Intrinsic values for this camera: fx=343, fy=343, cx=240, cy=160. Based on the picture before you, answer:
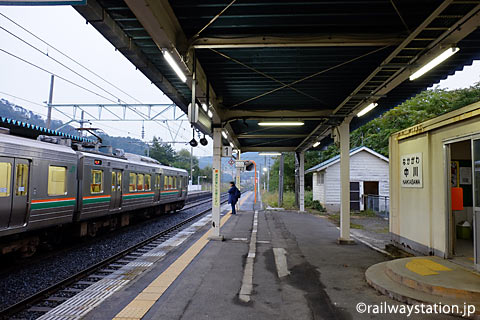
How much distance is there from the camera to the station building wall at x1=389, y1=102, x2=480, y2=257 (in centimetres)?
A: 597

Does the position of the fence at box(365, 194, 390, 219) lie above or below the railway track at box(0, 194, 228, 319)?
above

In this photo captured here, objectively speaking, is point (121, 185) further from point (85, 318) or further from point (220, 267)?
point (85, 318)

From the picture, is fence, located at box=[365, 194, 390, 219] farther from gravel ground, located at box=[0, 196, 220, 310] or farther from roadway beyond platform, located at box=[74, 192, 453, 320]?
gravel ground, located at box=[0, 196, 220, 310]

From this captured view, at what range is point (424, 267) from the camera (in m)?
5.50

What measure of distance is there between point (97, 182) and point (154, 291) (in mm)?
5797

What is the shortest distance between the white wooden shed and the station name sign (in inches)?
525

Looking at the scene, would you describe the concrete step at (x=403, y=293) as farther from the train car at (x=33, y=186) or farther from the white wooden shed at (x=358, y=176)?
the white wooden shed at (x=358, y=176)

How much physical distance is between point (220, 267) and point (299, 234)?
4902 millimetres

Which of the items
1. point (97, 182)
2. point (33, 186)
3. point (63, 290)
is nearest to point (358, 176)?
point (97, 182)

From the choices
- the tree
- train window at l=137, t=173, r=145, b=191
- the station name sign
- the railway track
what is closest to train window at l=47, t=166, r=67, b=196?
the railway track

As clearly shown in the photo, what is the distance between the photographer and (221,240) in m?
9.50

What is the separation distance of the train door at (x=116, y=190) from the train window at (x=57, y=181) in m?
2.71

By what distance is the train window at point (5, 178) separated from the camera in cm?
620

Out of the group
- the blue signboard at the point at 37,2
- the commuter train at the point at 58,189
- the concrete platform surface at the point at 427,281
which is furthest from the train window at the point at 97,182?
the concrete platform surface at the point at 427,281
